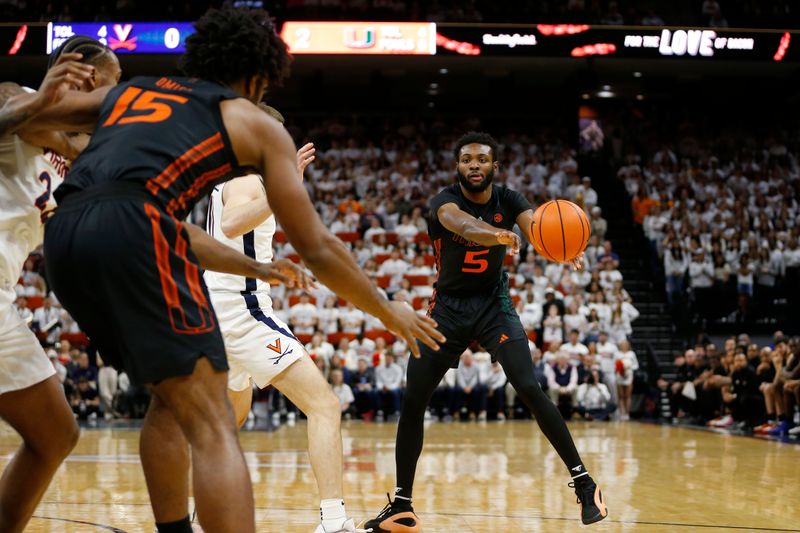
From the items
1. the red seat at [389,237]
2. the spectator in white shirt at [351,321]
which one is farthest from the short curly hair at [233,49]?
the red seat at [389,237]

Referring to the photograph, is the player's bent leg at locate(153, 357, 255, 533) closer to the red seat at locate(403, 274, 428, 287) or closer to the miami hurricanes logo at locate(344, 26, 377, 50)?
the red seat at locate(403, 274, 428, 287)

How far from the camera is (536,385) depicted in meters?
5.46

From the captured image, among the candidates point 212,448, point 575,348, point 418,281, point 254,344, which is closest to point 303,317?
point 418,281

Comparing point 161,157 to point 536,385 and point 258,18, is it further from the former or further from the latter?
point 536,385

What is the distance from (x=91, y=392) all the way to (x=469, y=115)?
51.3 ft

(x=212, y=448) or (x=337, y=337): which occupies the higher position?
(x=212, y=448)

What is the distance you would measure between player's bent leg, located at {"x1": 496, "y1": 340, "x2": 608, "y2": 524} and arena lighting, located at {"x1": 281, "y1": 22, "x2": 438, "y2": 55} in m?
16.7

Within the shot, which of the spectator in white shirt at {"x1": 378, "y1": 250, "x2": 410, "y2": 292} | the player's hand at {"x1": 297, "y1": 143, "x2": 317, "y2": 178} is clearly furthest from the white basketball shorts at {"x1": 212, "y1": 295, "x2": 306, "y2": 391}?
the spectator in white shirt at {"x1": 378, "y1": 250, "x2": 410, "y2": 292}

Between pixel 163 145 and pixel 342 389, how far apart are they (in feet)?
42.0

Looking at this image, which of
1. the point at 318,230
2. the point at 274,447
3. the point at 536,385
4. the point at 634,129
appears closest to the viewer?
the point at 318,230

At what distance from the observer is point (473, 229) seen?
5324 millimetres

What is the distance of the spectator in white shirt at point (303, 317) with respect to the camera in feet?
53.9

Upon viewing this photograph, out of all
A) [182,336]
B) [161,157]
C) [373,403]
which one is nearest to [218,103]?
[161,157]

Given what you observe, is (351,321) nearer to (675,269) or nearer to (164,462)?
(675,269)
